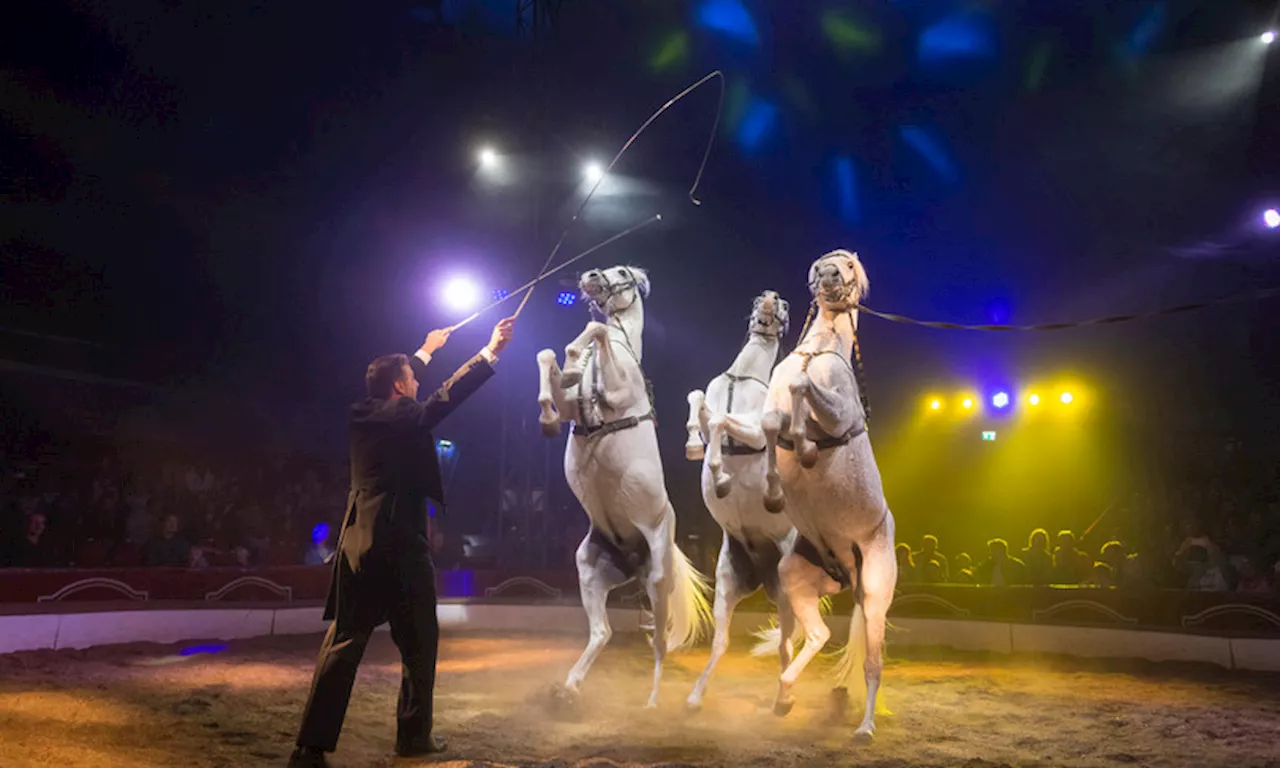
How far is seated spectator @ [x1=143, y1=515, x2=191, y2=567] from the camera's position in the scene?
955 centimetres

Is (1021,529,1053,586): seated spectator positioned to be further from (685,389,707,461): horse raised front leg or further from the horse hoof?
(685,389,707,461): horse raised front leg

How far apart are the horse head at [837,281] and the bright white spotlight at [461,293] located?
24.6 ft

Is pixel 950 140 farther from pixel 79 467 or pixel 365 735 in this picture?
pixel 79 467

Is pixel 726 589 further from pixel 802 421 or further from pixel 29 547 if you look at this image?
pixel 29 547

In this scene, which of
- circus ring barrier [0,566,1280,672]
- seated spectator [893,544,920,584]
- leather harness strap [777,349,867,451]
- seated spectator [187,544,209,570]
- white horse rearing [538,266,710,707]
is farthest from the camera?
seated spectator [893,544,920,584]

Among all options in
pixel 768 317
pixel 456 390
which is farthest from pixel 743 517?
pixel 456 390

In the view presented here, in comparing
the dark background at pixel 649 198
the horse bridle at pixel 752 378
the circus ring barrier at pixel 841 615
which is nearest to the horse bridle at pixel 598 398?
the horse bridle at pixel 752 378

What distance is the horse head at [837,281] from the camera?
498cm

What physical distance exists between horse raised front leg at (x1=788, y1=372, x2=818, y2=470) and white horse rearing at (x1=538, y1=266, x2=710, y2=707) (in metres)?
1.34

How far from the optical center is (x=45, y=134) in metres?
8.70

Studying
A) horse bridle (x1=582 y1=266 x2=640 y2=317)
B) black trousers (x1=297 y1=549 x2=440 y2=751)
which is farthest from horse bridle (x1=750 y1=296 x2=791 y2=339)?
black trousers (x1=297 y1=549 x2=440 y2=751)

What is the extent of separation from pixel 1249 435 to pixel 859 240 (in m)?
7.08

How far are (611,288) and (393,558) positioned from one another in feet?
9.19

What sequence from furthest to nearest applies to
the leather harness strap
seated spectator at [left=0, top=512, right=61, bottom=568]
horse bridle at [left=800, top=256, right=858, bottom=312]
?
1. seated spectator at [left=0, top=512, right=61, bottom=568]
2. horse bridle at [left=800, top=256, right=858, bottom=312]
3. the leather harness strap
